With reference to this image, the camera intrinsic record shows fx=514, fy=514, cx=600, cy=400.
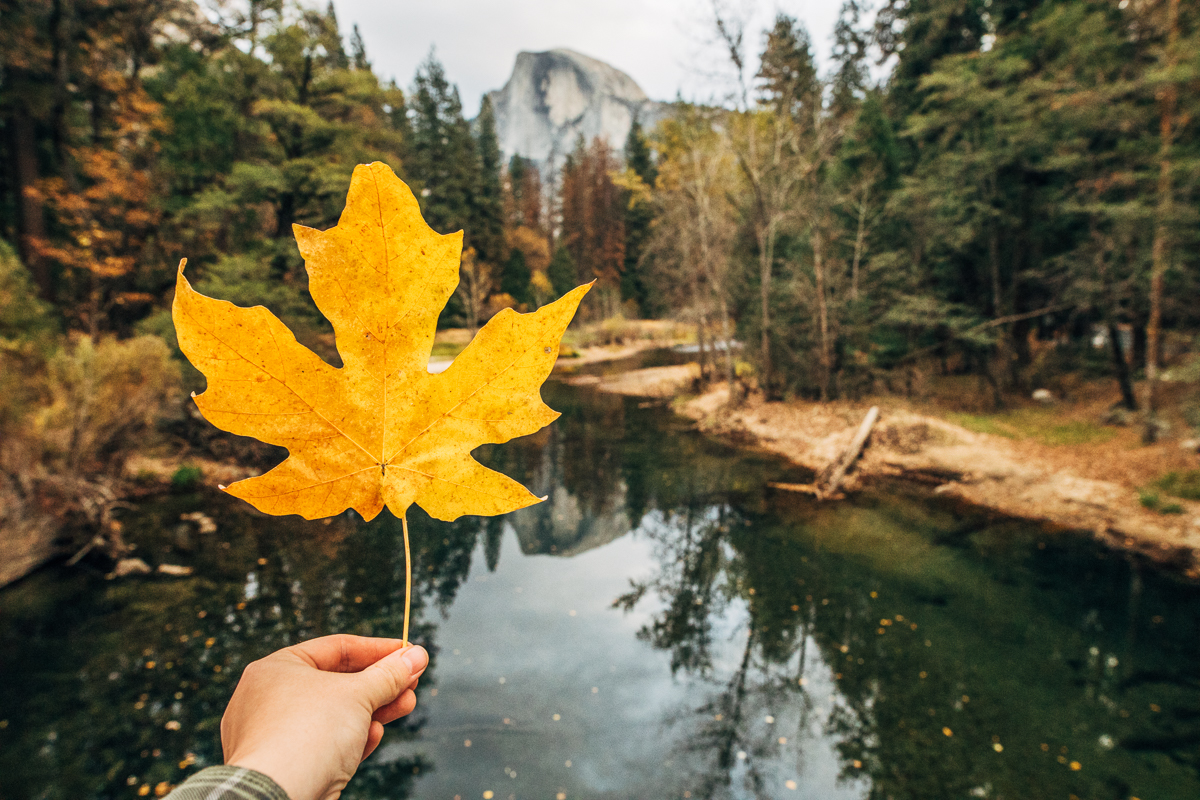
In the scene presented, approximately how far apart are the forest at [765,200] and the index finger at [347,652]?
19.8ft

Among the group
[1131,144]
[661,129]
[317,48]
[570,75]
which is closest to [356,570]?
[317,48]

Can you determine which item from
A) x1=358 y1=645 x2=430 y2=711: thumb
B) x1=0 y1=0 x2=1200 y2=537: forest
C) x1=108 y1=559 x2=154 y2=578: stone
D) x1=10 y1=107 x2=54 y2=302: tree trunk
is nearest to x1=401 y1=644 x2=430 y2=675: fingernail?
x1=358 y1=645 x2=430 y2=711: thumb

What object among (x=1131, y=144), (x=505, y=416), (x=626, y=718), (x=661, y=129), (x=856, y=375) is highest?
(x=661, y=129)

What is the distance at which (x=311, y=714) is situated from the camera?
2.49 ft

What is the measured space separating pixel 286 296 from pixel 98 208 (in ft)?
24.8

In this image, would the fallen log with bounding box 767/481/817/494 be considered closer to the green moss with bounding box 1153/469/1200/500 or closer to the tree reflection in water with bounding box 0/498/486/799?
the green moss with bounding box 1153/469/1200/500

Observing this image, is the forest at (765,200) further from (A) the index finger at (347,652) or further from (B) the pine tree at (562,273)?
(B) the pine tree at (562,273)

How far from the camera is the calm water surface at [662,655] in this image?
3.92 metres

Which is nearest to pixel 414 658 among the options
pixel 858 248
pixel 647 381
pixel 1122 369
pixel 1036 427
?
pixel 1036 427

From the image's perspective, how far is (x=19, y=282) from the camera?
8.01 metres

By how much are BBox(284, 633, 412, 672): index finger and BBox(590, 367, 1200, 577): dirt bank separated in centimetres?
997

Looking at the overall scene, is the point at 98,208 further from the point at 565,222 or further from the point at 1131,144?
the point at 565,222

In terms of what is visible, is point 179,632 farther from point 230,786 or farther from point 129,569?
point 230,786

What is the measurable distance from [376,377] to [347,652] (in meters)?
0.53
